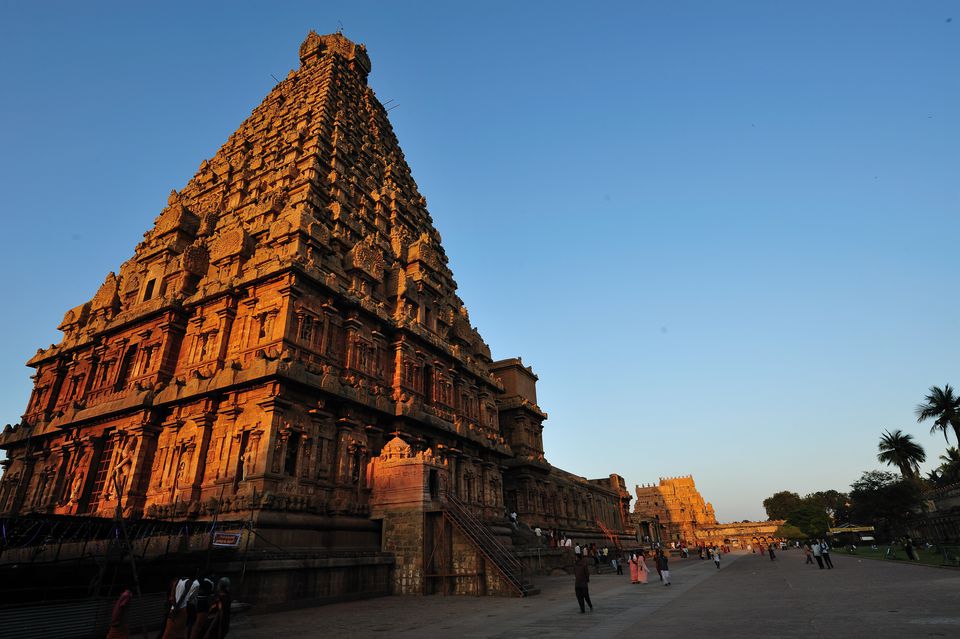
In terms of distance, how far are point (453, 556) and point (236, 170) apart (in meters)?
35.3

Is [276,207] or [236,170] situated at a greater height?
[236,170]

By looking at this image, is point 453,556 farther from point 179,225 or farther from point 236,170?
point 236,170

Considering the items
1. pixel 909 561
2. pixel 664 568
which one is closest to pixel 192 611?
pixel 664 568

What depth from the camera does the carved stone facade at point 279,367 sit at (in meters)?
23.4

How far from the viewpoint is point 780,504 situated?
14462 centimetres

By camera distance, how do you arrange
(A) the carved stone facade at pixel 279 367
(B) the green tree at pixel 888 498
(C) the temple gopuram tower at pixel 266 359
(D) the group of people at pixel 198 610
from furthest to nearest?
(B) the green tree at pixel 888 498 → (C) the temple gopuram tower at pixel 266 359 → (A) the carved stone facade at pixel 279 367 → (D) the group of people at pixel 198 610

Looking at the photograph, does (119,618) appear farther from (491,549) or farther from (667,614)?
(491,549)

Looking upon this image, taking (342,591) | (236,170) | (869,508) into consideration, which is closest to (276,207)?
(236,170)

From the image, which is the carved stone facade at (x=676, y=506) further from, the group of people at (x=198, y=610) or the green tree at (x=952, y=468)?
the group of people at (x=198, y=610)

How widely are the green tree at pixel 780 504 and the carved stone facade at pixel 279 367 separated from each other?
12496 centimetres

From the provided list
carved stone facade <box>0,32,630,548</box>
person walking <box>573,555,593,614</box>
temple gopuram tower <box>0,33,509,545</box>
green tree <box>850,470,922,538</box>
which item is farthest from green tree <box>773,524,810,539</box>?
person walking <box>573,555,593,614</box>

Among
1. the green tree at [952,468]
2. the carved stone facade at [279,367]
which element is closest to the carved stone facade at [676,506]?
the green tree at [952,468]

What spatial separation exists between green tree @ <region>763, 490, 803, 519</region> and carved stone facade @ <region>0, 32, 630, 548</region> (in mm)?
124956

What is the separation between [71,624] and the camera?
1175 centimetres
